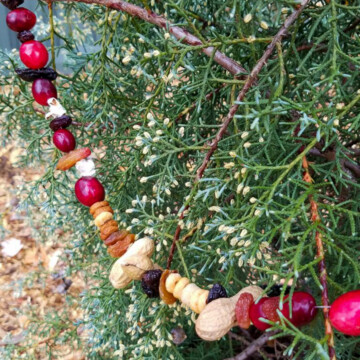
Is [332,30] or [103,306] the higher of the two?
[332,30]

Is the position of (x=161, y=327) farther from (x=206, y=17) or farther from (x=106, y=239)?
(x=206, y=17)

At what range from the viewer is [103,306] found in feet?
3.32

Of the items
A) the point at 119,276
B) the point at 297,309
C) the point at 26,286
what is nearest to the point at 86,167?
the point at 119,276

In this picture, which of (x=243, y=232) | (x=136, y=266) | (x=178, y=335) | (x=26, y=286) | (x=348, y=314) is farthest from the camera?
(x=26, y=286)

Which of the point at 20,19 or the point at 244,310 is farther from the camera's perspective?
the point at 20,19

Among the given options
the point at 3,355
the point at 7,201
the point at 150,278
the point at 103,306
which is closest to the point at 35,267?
the point at 7,201

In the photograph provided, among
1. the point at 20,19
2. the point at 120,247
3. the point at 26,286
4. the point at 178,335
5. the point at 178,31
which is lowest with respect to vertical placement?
the point at 26,286

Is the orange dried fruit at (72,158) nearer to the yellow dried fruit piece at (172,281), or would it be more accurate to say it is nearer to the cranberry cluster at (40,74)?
the cranberry cluster at (40,74)

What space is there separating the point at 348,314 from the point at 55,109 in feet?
2.25

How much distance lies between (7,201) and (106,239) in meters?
1.68

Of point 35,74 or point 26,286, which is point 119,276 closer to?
point 35,74

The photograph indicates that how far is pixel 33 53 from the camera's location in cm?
87

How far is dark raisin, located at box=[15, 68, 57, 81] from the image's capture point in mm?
885

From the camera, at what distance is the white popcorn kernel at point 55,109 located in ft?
2.90
